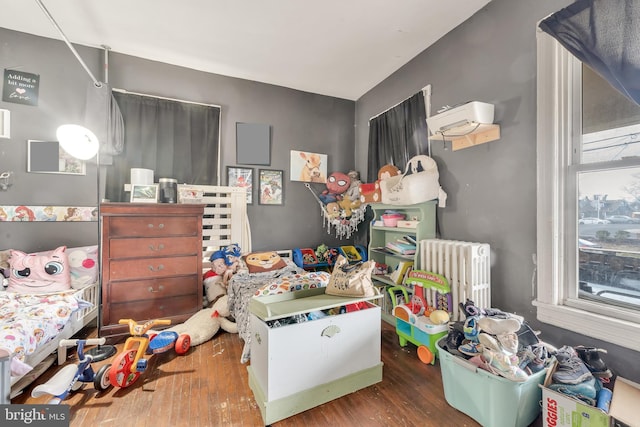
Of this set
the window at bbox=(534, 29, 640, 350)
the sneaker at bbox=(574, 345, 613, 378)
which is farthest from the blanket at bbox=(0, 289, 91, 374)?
the window at bbox=(534, 29, 640, 350)

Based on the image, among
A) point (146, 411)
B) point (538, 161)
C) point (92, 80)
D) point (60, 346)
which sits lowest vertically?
point (146, 411)

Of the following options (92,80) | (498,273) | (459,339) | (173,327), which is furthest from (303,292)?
(92,80)

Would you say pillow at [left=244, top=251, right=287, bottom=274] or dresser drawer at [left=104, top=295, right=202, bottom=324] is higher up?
pillow at [left=244, top=251, right=287, bottom=274]

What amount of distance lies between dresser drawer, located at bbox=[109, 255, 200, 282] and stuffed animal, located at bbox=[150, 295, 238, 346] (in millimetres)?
391

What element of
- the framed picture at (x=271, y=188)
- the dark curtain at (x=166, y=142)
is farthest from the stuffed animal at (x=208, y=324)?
the dark curtain at (x=166, y=142)

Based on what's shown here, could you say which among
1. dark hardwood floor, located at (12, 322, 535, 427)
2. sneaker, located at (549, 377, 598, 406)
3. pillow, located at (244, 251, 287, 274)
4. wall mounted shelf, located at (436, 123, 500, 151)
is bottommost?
dark hardwood floor, located at (12, 322, 535, 427)

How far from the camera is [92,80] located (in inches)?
107

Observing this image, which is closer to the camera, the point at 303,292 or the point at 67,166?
the point at 303,292

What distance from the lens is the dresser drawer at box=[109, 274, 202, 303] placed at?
7.58ft

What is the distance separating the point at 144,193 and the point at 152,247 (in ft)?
1.85

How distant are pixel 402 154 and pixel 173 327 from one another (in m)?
2.82

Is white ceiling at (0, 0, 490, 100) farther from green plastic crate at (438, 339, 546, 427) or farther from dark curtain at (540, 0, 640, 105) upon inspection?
green plastic crate at (438, 339, 546, 427)

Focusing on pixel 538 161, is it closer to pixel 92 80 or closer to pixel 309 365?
pixel 309 365

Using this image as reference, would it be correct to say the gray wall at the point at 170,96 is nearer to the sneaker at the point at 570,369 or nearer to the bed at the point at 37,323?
the bed at the point at 37,323
